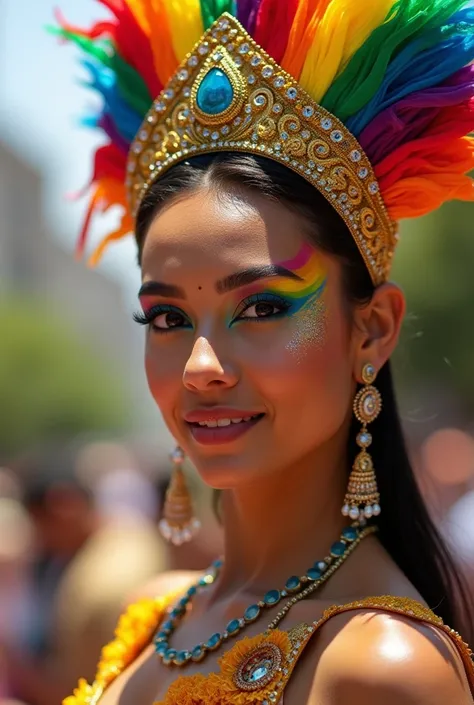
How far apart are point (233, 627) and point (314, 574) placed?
22cm

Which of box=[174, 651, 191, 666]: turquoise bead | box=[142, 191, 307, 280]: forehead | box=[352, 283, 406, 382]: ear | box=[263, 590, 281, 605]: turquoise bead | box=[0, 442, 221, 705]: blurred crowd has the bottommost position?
box=[0, 442, 221, 705]: blurred crowd

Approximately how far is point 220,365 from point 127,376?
25670 mm

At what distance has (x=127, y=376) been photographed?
27516 millimetres

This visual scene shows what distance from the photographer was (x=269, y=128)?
2.17 meters

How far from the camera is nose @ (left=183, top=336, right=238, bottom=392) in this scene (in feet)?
6.62

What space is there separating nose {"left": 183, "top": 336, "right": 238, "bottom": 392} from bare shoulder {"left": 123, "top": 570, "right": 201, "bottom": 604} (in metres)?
0.87

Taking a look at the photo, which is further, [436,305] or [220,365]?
[436,305]

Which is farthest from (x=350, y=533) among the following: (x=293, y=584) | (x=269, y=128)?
(x=269, y=128)

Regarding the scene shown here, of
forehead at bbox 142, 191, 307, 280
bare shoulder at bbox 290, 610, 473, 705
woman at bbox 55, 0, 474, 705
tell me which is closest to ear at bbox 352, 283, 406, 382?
woman at bbox 55, 0, 474, 705

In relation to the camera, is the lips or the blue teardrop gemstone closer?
the lips

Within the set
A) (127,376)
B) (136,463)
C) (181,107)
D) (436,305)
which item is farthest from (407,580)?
(127,376)

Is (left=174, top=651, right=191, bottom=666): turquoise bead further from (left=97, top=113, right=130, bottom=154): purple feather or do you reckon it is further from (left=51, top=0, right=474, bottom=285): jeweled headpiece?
(left=97, top=113, right=130, bottom=154): purple feather

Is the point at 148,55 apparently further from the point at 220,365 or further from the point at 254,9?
the point at 220,365

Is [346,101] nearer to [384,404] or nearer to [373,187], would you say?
[373,187]
